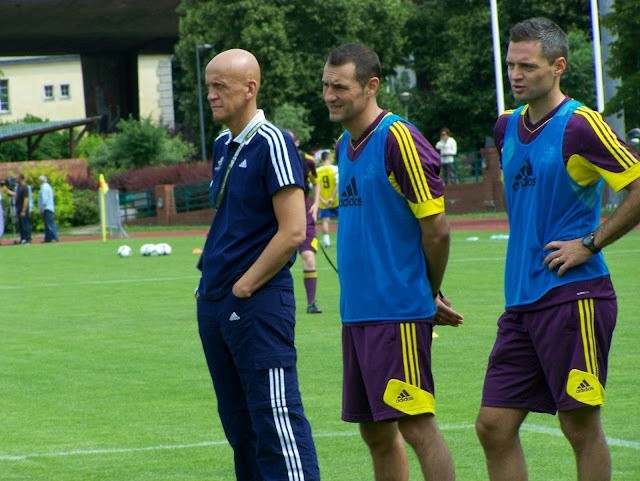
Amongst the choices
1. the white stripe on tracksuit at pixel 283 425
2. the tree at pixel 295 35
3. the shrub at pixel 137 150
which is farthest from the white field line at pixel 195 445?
the shrub at pixel 137 150

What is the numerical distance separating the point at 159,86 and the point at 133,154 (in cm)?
2322

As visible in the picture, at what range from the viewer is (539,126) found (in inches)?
220

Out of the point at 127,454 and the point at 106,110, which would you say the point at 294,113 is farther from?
the point at 127,454

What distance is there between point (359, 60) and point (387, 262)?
0.89 m

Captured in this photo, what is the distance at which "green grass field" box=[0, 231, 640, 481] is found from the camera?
302 inches

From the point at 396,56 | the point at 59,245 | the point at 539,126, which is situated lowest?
the point at 59,245

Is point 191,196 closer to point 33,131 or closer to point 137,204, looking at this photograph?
point 137,204

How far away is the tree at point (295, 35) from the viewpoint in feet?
185

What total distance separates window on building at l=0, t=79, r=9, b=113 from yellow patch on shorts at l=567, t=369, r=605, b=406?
275ft

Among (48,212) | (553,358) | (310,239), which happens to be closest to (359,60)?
(553,358)

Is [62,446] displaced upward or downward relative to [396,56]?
downward

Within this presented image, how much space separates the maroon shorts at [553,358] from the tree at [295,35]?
166ft

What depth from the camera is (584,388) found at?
216 inches

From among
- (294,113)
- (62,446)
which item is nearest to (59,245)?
(294,113)
